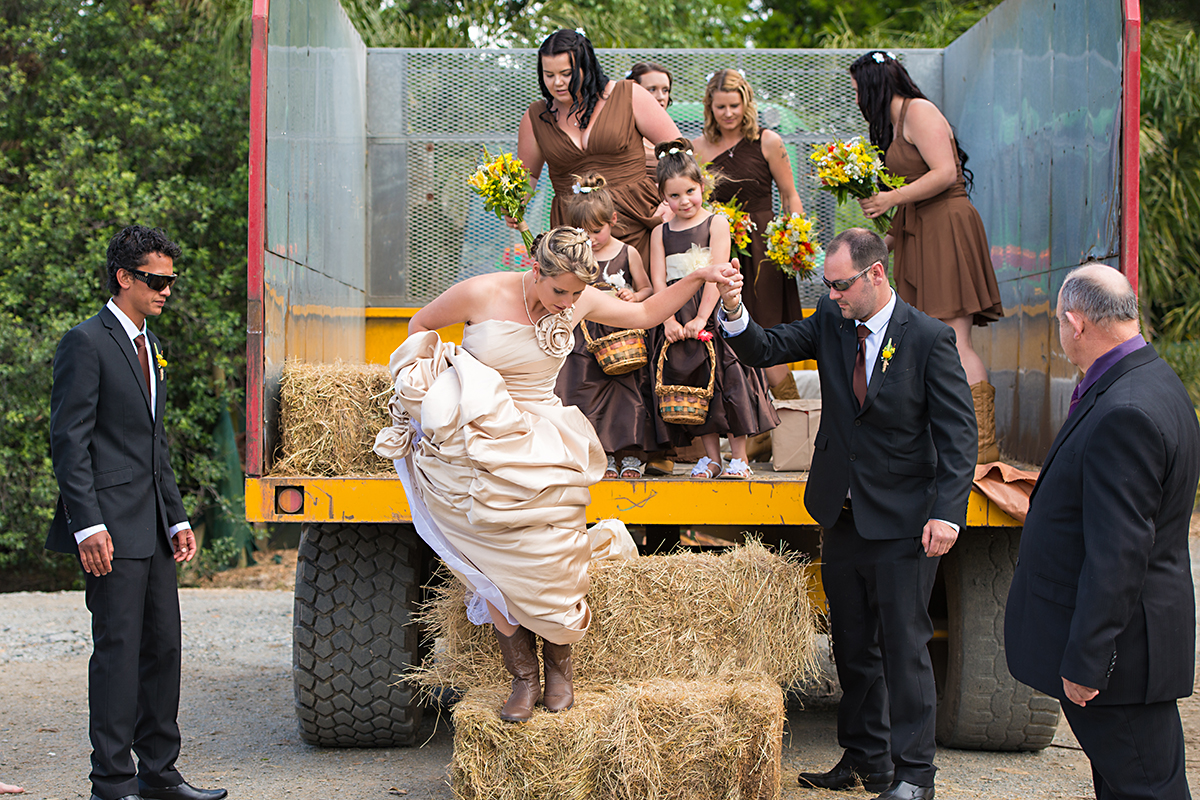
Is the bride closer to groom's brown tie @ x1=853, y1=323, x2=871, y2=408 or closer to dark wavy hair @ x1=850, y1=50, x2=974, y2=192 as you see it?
groom's brown tie @ x1=853, y1=323, x2=871, y2=408

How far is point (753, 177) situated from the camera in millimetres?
5488

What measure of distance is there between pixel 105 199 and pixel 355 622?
251 inches

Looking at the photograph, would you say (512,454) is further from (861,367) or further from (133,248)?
(133,248)

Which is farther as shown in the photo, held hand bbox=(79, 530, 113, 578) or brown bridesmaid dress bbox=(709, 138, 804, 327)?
brown bridesmaid dress bbox=(709, 138, 804, 327)

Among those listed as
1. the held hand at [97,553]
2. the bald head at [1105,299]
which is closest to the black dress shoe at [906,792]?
the bald head at [1105,299]

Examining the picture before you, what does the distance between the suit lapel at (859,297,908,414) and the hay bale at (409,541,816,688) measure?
71cm

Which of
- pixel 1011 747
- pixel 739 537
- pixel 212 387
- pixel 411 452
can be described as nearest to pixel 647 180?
pixel 739 537

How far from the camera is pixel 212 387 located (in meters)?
9.61

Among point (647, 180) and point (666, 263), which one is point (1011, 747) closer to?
point (666, 263)

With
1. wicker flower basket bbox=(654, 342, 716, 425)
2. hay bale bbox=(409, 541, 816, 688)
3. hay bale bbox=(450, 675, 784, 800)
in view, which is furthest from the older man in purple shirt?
wicker flower basket bbox=(654, 342, 716, 425)

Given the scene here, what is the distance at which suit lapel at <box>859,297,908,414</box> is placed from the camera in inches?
145

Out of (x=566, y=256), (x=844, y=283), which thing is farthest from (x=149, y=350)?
(x=844, y=283)

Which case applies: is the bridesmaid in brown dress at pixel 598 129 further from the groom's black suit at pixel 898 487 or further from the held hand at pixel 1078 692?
the held hand at pixel 1078 692

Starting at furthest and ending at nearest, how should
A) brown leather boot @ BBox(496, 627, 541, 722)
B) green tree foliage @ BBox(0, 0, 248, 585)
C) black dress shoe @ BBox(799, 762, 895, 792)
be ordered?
green tree foliage @ BBox(0, 0, 248, 585) → black dress shoe @ BBox(799, 762, 895, 792) → brown leather boot @ BBox(496, 627, 541, 722)
